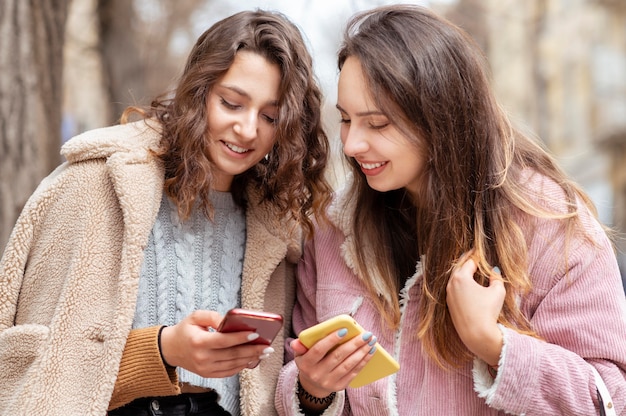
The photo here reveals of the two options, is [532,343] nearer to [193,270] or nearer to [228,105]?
[193,270]

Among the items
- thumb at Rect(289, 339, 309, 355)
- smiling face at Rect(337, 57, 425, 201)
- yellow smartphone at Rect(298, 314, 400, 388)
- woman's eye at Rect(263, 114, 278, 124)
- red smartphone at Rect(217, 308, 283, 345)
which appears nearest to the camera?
red smartphone at Rect(217, 308, 283, 345)

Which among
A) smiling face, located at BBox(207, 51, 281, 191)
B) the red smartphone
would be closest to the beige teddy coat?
smiling face, located at BBox(207, 51, 281, 191)

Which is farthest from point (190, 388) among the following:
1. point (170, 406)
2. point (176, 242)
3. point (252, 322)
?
point (252, 322)

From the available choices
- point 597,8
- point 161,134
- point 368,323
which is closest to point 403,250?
point 368,323

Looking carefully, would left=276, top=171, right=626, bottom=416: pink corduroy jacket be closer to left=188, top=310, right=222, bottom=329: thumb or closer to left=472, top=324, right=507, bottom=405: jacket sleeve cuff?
left=472, top=324, right=507, bottom=405: jacket sleeve cuff

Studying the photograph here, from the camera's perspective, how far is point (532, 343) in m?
2.69

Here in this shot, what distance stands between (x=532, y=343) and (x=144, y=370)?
4.07ft

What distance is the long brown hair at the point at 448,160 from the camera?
283 centimetres

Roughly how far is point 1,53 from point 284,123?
142 centimetres

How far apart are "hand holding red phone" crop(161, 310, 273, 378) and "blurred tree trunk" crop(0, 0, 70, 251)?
1.38 metres

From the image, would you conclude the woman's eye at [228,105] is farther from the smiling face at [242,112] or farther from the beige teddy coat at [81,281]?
the beige teddy coat at [81,281]

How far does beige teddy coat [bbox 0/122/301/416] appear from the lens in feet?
8.99

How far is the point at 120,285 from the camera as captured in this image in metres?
Answer: 2.80

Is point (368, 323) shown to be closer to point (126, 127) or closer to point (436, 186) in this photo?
point (436, 186)
